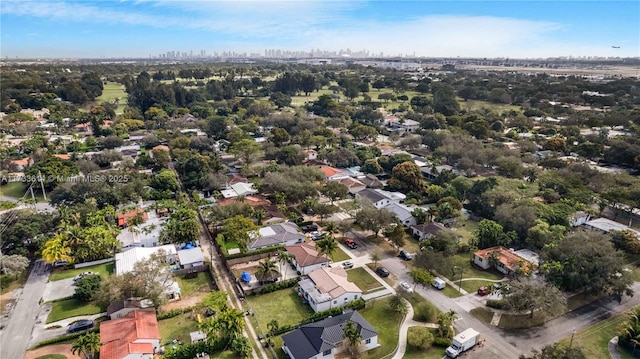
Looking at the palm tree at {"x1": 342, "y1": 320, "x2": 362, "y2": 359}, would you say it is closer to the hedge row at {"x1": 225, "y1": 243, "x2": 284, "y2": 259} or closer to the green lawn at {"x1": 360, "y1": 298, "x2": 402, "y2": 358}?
the green lawn at {"x1": 360, "y1": 298, "x2": 402, "y2": 358}

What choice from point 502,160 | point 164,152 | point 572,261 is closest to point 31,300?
point 164,152

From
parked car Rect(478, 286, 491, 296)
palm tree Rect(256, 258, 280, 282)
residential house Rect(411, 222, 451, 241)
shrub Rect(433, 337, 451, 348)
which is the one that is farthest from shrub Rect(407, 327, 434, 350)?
residential house Rect(411, 222, 451, 241)

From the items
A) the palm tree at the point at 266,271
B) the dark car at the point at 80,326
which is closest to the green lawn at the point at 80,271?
the dark car at the point at 80,326

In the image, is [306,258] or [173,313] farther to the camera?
[306,258]

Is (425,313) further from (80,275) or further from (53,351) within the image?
(80,275)

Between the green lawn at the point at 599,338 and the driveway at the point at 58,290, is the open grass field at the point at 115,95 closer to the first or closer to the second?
the driveway at the point at 58,290

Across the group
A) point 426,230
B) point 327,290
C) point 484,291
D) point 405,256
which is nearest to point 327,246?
point 327,290

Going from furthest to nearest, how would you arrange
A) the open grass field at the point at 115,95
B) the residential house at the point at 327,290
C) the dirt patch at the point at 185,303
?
the open grass field at the point at 115,95
the dirt patch at the point at 185,303
the residential house at the point at 327,290

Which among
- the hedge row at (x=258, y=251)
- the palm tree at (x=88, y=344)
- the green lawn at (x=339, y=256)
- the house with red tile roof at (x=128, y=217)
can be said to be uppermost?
the palm tree at (x=88, y=344)
